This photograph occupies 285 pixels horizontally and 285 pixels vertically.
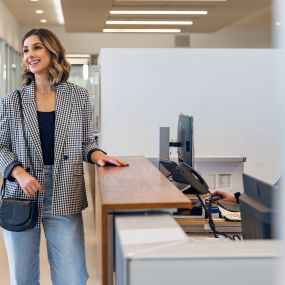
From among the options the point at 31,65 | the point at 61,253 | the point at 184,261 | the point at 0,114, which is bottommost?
the point at 61,253

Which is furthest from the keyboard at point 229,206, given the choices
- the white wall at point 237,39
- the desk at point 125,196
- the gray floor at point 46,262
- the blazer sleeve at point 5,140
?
the white wall at point 237,39

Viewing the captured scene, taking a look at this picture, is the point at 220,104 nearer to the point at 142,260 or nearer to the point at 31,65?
the point at 31,65

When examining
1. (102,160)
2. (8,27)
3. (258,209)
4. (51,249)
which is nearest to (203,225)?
(102,160)

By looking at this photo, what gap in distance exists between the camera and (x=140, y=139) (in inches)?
244

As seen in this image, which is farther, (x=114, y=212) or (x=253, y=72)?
(x=253, y=72)

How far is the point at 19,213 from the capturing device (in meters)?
2.68

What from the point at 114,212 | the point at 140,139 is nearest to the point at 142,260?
the point at 114,212

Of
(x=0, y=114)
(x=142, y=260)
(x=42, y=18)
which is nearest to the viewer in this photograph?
(x=142, y=260)

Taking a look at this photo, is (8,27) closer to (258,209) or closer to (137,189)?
(137,189)

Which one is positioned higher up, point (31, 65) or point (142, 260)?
point (31, 65)

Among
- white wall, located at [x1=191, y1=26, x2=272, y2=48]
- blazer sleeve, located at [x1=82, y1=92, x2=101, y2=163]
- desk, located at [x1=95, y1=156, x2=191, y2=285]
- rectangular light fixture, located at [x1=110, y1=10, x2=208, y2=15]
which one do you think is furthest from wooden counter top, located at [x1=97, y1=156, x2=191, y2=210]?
white wall, located at [x1=191, y1=26, x2=272, y2=48]

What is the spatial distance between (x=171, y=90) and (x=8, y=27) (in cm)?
840

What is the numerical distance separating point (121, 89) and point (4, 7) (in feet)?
25.2

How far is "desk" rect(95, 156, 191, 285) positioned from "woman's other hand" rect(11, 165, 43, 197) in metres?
0.28
